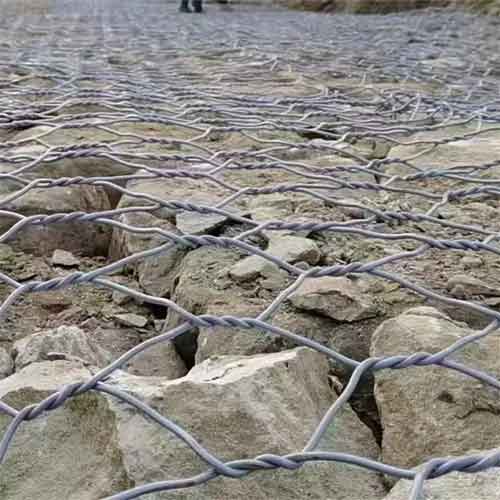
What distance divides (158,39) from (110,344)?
3.32 m

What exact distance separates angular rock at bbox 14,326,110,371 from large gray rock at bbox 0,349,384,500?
0.06 meters

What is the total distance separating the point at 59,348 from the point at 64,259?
0.39 metres

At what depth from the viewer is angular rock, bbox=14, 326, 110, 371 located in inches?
33.7

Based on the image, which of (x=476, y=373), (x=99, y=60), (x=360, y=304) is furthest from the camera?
(x=99, y=60)

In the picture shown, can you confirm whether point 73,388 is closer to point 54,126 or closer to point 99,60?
point 54,126

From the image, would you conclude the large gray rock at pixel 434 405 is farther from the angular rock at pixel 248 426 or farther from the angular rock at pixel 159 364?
→ the angular rock at pixel 159 364

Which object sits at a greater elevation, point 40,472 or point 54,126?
point 54,126

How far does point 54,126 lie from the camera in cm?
158

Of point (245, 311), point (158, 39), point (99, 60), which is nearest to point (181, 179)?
point (245, 311)

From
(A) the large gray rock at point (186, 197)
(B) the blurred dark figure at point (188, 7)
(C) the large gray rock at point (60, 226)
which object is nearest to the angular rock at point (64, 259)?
(C) the large gray rock at point (60, 226)

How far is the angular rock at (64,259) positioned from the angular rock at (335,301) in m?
0.45

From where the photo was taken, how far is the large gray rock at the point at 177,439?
25.9 inches

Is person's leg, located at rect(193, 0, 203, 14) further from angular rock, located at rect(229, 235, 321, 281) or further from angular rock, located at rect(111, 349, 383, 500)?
angular rock, located at rect(111, 349, 383, 500)

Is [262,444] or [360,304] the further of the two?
[360,304]
